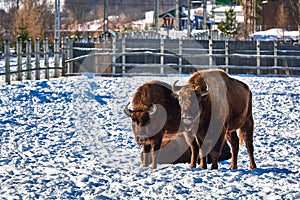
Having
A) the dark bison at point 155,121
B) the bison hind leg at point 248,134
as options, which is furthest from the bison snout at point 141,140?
the bison hind leg at point 248,134

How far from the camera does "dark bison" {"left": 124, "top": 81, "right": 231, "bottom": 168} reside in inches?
387

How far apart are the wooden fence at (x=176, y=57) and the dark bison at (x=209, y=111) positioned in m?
16.4

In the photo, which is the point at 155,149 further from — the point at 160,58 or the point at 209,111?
the point at 160,58

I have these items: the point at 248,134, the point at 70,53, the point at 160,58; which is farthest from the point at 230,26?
the point at 248,134

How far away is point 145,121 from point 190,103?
32.0 inches

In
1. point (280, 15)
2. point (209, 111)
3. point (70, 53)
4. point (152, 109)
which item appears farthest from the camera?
point (280, 15)

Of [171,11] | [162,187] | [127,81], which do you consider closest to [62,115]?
[162,187]

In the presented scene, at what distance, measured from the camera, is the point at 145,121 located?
9.77 m

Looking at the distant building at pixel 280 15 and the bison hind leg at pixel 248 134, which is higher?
the distant building at pixel 280 15

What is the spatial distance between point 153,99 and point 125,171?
1.17 m

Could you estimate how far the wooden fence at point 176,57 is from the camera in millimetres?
27547

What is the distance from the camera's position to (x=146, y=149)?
10141 millimetres

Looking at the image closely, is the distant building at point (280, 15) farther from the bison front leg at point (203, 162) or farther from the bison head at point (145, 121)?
the bison front leg at point (203, 162)

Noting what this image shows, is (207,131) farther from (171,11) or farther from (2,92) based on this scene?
(171,11)
